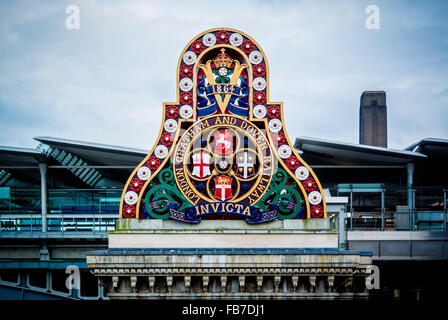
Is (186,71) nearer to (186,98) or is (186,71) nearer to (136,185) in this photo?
(186,98)

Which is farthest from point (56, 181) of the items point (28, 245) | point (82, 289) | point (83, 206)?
point (82, 289)

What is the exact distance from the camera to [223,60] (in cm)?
1503

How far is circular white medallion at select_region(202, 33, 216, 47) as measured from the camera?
1510 cm

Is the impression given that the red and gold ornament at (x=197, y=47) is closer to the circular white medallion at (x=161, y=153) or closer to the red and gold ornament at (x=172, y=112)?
the red and gold ornament at (x=172, y=112)

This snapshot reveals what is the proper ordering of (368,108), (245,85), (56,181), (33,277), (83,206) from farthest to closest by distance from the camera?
(368,108) → (56,181) → (83,206) → (33,277) → (245,85)

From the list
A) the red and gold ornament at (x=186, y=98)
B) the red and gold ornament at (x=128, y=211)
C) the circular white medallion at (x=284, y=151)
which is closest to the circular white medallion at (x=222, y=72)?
the red and gold ornament at (x=186, y=98)

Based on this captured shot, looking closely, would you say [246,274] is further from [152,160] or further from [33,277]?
[33,277]

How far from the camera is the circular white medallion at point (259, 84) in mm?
14773

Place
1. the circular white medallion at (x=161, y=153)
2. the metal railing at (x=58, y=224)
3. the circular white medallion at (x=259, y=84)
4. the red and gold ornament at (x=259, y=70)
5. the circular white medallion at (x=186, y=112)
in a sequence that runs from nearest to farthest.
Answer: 1. the circular white medallion at (x=161, y=153)
2. the circular white medallion at (x=186, y=112)
3. the circular white medallion at (x=259, y=84)
4. the red and gold ornament at (x=259, y=70)
5. the metal railing at (x=58, y=224)

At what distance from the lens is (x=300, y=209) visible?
45.8ft

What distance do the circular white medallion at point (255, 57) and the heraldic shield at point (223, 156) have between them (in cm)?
4

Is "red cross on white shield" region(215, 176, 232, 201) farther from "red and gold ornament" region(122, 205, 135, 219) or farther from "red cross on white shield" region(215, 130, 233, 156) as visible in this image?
"red and gold ornament" region(122, 205, 135, 219)

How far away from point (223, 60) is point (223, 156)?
3.98 meters
